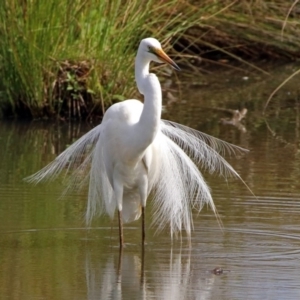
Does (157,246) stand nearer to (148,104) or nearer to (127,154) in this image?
(127,154)

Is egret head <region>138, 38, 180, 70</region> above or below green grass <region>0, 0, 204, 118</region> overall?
below

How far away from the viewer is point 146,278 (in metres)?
4.99

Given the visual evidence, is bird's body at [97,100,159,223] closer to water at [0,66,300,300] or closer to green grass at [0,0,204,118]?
water at [0,66,300,300]

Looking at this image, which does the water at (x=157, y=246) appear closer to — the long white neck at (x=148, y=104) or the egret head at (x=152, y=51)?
the long white neck at (x=148, y=104)

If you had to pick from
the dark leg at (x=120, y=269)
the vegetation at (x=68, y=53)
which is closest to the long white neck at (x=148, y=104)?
the dark leg at (x=120, y=269)

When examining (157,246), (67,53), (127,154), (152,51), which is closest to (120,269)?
(157,246)

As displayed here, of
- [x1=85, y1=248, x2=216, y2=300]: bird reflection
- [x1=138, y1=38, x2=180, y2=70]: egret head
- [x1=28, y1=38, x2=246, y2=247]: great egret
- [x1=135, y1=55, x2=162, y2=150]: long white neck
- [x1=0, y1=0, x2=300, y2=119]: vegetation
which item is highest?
[x1=0, y1=0, x2=300, y2=119]: vegetation

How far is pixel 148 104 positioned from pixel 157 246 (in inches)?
34.0

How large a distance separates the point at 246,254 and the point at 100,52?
4424 mm

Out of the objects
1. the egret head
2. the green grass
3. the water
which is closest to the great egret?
the egret head

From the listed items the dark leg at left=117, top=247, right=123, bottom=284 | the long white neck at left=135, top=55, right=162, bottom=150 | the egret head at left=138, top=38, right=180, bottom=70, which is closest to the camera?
the dark leg at left=117, top=247, right=123, bottom=284

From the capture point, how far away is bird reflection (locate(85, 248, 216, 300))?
466 centimetres

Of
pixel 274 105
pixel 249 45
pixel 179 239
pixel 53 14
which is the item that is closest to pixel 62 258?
pixel 179 239

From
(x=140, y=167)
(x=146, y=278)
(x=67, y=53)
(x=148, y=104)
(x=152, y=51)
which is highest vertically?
(x=67, y=53)
